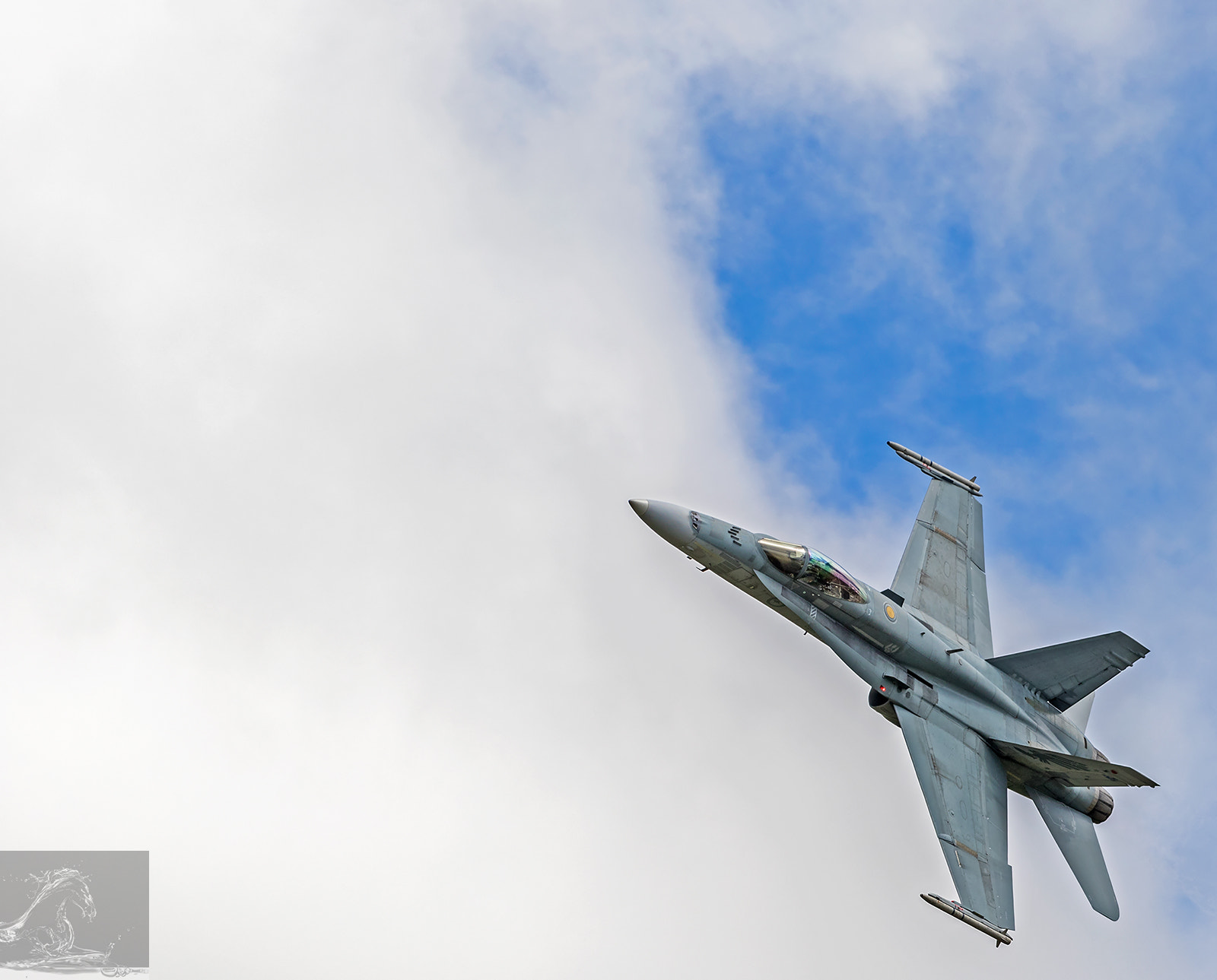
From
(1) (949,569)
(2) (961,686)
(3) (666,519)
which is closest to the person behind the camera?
(3) (666,519)

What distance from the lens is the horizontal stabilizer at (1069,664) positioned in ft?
131

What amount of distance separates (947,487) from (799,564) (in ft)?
40.6

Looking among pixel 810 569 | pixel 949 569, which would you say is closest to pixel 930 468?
pixel 949 569

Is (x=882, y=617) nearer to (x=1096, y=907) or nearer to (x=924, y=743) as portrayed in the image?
(x=924, y=743)

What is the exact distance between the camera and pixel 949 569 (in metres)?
42.6

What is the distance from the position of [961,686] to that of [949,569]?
5.40 meters

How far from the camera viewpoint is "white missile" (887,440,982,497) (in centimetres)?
4462

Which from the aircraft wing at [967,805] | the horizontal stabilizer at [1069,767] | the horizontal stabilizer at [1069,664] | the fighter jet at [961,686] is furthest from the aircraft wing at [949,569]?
the horizontal stabilizer at [1069,767]

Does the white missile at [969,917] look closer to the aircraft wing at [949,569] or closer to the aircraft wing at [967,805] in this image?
the aircraft wing at [967,805]

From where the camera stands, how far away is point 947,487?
44750 millimetres

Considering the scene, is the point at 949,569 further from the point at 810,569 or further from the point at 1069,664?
the point at 810,569

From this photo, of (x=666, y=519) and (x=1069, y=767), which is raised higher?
(x=666, y=519)

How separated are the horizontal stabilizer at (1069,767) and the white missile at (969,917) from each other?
5.55 m

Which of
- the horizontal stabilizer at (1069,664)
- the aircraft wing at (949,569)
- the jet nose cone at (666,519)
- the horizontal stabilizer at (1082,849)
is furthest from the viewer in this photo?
the aircraft wing at (949,569)
